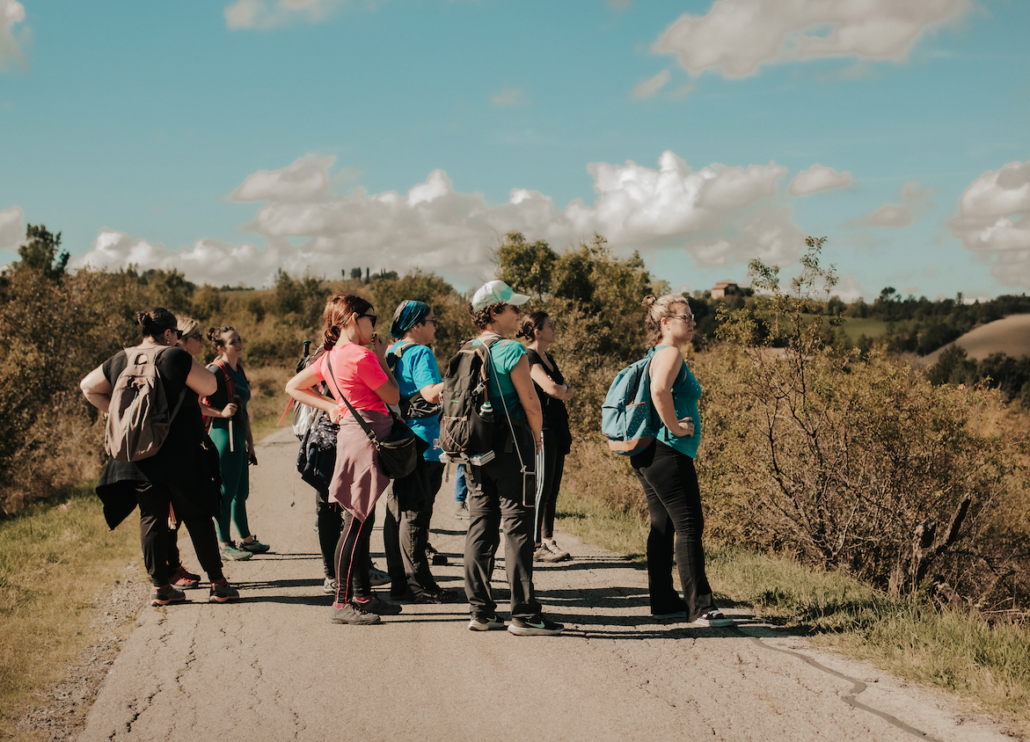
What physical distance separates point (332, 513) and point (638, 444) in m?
2.12

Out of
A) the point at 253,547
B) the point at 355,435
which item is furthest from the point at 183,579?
the point at 355,435

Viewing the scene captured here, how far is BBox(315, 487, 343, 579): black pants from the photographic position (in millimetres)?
4965

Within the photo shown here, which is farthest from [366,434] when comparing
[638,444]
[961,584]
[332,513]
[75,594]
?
[961,584]

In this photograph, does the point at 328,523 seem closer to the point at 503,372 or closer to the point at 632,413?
the point at 503,372

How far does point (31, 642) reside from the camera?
4371 millimetres

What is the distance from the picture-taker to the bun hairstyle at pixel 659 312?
455 cm

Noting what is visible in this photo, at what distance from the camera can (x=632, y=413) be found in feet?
14.9

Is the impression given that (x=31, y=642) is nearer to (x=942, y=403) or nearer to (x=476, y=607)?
(x=476, y=607)

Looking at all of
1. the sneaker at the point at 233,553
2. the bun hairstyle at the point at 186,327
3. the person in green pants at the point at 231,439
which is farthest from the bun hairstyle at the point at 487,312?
the sneaker at the point at 233,553

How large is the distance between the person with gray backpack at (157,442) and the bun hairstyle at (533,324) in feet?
7.97

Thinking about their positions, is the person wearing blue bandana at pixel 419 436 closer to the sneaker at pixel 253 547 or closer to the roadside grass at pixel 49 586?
the roadside grass at pixel 49 586

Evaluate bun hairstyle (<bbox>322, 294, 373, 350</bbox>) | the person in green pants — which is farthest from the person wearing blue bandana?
the person in green pants

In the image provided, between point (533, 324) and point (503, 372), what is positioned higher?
point (533, 324)

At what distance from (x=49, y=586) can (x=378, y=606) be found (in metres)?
2.79
